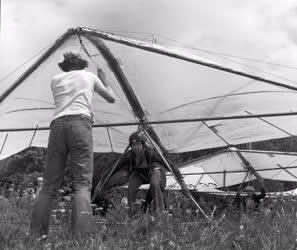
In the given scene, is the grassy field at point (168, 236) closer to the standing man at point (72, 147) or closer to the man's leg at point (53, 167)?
the standing man at point (72, 147)

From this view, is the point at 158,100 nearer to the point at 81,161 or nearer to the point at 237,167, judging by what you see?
the point at 81,161

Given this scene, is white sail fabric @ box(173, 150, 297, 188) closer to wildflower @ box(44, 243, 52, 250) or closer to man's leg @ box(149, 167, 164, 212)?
man's leg @ box(149, 167, 164, 212)

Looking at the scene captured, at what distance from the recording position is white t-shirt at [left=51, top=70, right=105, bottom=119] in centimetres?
495

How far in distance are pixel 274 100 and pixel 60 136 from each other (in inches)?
130

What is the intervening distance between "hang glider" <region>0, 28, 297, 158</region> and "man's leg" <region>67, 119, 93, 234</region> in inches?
79.0

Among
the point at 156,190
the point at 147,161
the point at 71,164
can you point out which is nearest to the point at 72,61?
the point at 71,164

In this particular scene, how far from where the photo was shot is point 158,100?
7684 mm

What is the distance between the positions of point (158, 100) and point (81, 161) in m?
3.10

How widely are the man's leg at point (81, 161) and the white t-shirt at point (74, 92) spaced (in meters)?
0.14

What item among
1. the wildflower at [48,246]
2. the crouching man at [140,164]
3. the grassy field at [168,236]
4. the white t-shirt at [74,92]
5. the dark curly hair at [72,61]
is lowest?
the wildflower at [48,246]

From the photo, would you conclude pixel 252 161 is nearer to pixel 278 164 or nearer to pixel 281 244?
pixel 278 164

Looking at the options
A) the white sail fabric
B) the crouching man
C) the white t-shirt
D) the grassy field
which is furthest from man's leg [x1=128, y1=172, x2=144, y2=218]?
the white sail fabric

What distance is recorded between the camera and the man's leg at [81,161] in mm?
4551

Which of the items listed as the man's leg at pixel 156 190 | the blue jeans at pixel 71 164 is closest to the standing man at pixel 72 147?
the blue jeans at pixel 71 164
